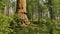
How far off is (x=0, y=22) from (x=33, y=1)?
2227cm

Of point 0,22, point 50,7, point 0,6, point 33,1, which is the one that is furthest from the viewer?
point 33,1

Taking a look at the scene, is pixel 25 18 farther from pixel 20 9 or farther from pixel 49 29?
pixel 49 29

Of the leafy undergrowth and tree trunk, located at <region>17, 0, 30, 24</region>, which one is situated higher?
tree trunk, located at <region>17, 0, 30, 24</region>

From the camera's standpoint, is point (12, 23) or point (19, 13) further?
point (19, 13)

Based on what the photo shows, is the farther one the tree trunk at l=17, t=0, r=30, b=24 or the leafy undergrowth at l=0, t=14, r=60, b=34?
the tree trunk at l=17, t=0, r=30, b=24

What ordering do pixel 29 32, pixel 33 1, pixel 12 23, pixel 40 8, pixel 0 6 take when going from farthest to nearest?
pixel 33 1 → pixel 40 8 → pixel 12 23 → pixel 29 32 → pixel 0 6

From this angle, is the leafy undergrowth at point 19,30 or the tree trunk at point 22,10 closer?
the leafy undergrowth at point 19,30

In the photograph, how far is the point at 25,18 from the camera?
1163 cm

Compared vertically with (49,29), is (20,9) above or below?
above

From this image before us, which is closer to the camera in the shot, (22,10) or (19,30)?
(19,30)

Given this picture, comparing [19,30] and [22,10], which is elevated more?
[22,10]

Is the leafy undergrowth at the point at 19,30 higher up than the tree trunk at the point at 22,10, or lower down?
lower down

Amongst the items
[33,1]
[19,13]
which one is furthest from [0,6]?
[33,1]

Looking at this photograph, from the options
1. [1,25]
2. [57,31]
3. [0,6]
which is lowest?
[57,31]
